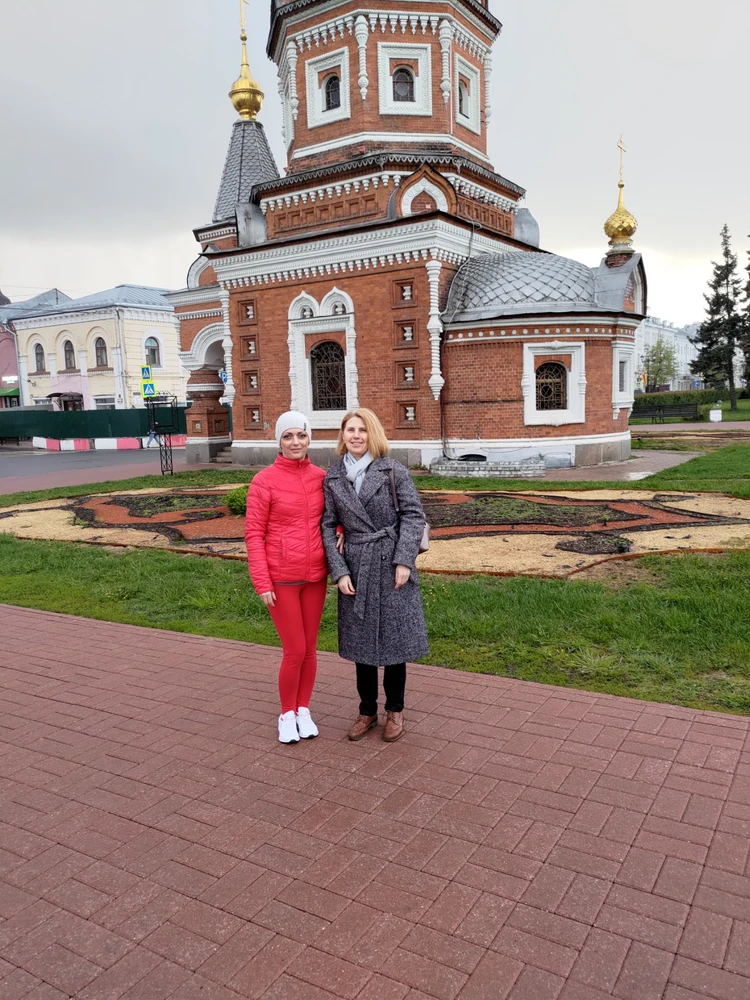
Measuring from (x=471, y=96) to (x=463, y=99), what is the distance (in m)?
0.38

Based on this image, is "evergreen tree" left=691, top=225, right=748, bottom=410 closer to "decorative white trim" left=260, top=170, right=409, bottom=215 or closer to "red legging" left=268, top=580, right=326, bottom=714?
"decorative white trim" left=260, top=170, right=409, bottom=215

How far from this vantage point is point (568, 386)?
1560 cm

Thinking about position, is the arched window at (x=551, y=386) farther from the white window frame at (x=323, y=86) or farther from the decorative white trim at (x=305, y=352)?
the white window frame at (x=323, y=86)

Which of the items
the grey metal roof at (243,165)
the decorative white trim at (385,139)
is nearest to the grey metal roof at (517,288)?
the decorative white trim at (385,139)

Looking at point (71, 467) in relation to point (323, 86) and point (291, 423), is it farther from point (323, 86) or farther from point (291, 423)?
point (291, 423)

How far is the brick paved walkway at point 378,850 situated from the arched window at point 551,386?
12.0 m

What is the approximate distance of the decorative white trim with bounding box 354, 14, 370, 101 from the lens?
16250 mm

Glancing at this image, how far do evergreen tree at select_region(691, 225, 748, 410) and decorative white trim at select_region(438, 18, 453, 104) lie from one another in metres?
34.6

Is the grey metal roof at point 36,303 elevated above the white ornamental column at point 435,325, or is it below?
above

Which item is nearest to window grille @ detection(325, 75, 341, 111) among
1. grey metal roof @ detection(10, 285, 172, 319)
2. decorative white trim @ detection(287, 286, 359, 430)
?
decorative white trim @ detection(287, 286, 359, 430)

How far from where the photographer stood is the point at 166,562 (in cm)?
798

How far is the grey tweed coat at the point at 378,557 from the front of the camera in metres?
3.62

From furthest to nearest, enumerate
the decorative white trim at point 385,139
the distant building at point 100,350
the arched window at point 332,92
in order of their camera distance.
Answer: the distant building at point 100,350 < the arched window at point 332,92 < the decorative white trim at point 385,139

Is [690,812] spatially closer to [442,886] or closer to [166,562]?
[442,886]
